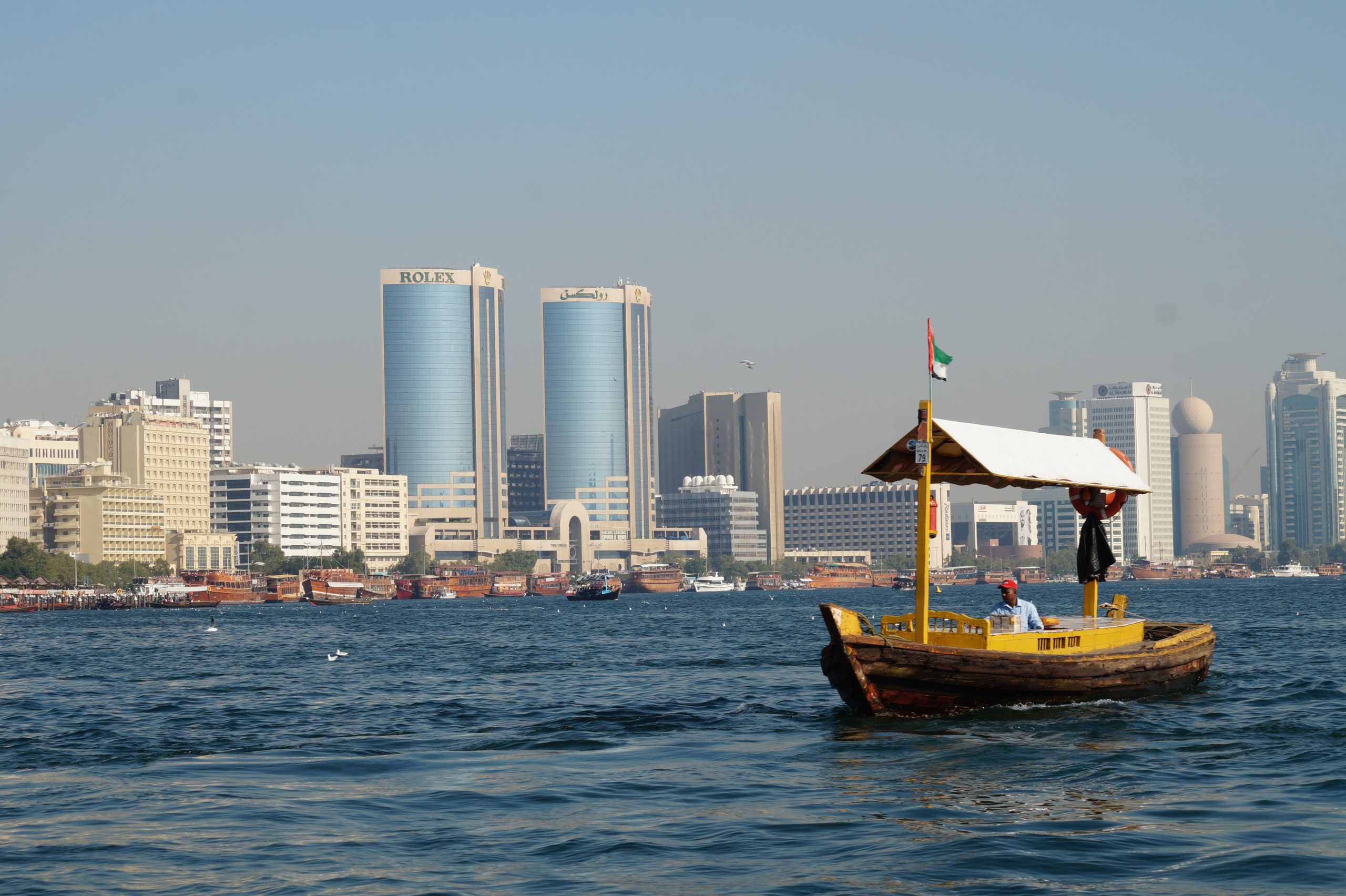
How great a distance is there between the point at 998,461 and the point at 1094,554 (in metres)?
6.61

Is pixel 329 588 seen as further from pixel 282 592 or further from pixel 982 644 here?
pixel 982 644

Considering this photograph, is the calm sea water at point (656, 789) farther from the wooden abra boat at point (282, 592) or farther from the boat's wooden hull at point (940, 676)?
the wooden abra boat at point (282, 592)

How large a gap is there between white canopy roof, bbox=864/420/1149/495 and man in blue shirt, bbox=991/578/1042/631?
6.75 ft

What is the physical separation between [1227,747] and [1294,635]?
39829mm

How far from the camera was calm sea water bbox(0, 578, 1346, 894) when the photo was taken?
55.4 ft

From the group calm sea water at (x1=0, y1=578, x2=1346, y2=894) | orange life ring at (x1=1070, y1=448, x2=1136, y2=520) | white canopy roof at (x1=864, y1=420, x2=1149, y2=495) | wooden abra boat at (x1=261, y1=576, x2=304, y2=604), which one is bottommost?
wooden abra boat at (x1=261, y1=576, x2=304, y2=604)

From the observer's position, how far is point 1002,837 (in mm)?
18312

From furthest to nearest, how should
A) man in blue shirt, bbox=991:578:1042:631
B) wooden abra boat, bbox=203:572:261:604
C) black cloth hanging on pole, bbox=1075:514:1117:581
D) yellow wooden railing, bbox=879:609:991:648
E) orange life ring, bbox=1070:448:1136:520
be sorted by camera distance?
wooden abra boat, bbox=203:572:261:604, black cloth hanging on pole, bbox=1075:514:1117:581, orange life ring, bbox=1070:448:1136:520, man in blue shirt, bbox=991:578:1042:631, yellow wooden railing, bbox=879:609:991:648

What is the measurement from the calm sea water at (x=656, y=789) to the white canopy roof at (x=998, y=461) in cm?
440

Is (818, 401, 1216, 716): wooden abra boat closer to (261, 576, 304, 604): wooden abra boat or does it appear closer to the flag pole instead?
the flag pole

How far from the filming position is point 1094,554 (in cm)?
3447

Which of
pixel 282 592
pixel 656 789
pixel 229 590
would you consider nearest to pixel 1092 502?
pixel 656 789

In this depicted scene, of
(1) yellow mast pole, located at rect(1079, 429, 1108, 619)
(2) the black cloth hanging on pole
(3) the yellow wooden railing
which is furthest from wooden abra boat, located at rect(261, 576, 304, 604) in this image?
(3) the yellow wooden railing

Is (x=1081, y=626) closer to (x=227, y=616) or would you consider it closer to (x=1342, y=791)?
(x=1342, y=791)
